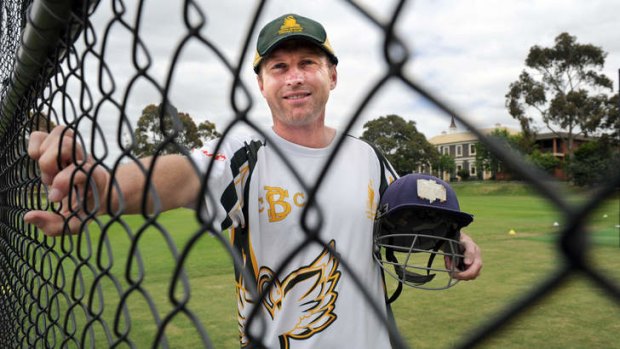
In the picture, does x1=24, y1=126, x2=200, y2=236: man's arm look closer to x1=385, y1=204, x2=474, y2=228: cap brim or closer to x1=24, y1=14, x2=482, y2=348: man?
x1=24, y1=14, x2=482, y2=348: man

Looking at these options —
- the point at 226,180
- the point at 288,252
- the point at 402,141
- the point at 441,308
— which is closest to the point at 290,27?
the point at 226,180

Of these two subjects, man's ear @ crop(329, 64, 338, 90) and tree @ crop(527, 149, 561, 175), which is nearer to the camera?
tree @ crop(527, 149, 561, 175)

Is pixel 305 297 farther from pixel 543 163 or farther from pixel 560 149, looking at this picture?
pixel 543 163

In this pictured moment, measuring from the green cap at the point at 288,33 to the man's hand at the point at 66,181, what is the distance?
0.82 metres

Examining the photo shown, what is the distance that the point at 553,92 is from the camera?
32406 millimetres

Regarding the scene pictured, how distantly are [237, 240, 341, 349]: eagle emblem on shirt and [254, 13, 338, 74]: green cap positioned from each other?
2.52 ft

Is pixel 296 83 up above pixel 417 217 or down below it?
above

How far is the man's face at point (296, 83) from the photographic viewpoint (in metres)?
1.90

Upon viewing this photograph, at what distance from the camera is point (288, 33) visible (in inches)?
73.5

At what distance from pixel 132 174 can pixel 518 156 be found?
46.5 inches

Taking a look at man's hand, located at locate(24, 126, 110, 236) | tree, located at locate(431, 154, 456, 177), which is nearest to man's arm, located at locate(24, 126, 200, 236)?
man's hand, located at locate(24, 126, 110, 236)

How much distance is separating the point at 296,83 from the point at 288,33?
0.58 feet

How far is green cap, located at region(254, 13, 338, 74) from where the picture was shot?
1.88 m

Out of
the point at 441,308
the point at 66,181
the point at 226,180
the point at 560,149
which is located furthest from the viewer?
the point at 441,308
